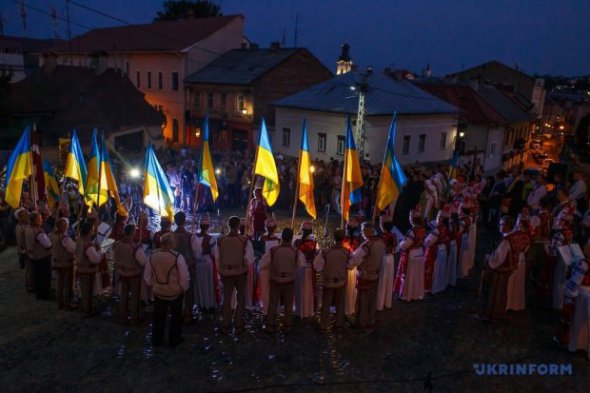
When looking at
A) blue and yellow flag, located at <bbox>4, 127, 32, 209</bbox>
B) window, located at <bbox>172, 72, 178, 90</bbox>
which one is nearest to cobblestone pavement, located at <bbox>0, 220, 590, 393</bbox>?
blue and yellow flag, located at <bbox>4, 127, 32, 209</bbox>

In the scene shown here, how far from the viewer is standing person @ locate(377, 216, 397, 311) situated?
360 inches

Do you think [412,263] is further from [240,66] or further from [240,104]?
[240,66]

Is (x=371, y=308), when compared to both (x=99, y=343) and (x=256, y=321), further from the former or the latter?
(x=99, y=343)

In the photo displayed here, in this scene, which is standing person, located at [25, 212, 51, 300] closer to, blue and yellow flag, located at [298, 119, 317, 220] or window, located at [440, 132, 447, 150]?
blue and yellow flag, located at [298, 119, 317, 220]

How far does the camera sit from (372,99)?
1091 inches

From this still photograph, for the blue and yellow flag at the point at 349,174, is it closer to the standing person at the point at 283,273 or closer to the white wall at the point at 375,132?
the standing person at the point at 283,273

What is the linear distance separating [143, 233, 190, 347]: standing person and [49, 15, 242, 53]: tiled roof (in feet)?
113

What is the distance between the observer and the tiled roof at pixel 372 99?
27.2 m

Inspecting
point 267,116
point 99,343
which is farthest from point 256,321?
point 267,116

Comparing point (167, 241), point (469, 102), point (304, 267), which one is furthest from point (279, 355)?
point (469, 102)

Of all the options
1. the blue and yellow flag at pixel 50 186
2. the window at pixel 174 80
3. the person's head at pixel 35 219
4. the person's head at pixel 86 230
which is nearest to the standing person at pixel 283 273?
the person's head at pixel 86 230

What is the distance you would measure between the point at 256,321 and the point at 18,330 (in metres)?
4.24

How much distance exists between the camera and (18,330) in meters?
8.47

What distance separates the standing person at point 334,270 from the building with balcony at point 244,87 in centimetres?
2636
